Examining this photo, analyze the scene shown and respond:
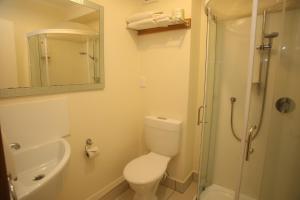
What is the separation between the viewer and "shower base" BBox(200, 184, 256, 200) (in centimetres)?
187

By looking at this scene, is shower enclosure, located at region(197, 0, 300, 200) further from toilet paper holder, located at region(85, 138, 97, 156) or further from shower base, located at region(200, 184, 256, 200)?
toilet paper holder, located at region(85, 138, 97, 156)

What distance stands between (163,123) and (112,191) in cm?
95

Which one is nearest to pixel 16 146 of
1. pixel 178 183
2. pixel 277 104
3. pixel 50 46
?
pixel 50 46

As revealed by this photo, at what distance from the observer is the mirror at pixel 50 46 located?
113 cm

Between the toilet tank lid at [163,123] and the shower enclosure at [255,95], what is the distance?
0.30 meters

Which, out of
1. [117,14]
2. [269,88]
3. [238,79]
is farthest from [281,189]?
[117,14]

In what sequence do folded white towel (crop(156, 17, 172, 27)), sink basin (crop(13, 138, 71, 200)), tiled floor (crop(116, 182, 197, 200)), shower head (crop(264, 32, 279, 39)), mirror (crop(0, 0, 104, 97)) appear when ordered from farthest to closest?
tiled floor (crop(116, 182, 197, 200)), folded white towel (crop(156, 17, 172, 27)), shower head (crop(264, 32, 279, 39)), mirror (crop(0, 0, 104, 97)), sink basin (crop(13, 138, 71, 200))

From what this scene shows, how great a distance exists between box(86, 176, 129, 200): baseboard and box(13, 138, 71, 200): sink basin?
706 mm

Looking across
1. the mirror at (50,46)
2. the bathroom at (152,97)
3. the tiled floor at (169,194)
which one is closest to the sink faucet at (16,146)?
the bathroom at (152,97)

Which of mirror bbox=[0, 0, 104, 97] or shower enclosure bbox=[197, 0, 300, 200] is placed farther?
shower enclosure bbox=[197, 0, 300, 200]

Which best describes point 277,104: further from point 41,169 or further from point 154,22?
point 41,169

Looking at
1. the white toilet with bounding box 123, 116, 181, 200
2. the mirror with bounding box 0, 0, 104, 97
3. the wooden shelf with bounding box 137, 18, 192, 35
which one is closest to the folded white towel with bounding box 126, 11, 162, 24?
the wooden shelf with bounding box 137, 18, 192, 35

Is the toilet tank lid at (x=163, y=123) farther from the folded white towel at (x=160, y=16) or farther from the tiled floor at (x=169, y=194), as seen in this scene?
the folded white towel at (x=160, y=16)

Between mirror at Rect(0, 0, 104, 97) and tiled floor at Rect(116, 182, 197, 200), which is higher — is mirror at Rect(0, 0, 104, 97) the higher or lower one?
the higher one
